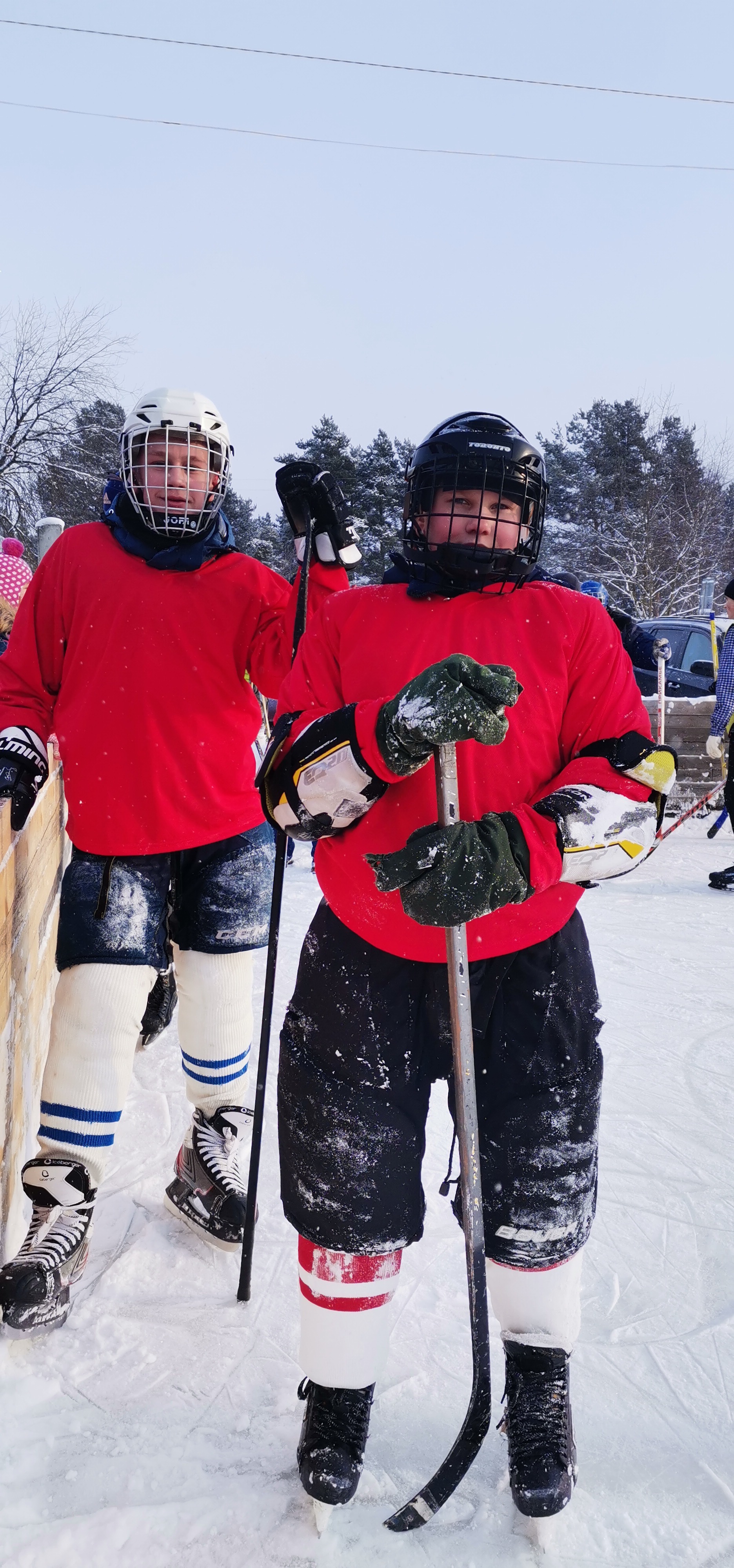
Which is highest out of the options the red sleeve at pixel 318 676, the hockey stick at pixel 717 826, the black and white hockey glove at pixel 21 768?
the red sleeve at pixel 318 676

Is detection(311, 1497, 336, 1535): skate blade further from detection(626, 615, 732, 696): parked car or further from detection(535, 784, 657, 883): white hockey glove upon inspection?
detection(626, 615, 732, 696): parked car

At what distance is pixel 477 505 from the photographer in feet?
5.55

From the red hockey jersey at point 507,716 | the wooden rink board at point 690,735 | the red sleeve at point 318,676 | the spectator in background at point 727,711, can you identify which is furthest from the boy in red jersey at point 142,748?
the wooden rink board at point 690,735

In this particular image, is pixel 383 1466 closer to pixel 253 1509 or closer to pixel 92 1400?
pixel 253 1509

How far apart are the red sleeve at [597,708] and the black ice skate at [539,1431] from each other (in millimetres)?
994

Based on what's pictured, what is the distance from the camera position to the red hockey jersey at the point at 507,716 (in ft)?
5.40

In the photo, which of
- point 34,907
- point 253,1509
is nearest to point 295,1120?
point 253,1509

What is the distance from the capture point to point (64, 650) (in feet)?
7.86

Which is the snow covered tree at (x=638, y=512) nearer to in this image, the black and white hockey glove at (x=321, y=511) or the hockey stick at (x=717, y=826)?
the hockey stick at (x=717, y=826)

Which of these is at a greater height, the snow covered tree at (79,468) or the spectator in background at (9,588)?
the snow covered tree at (79,468)

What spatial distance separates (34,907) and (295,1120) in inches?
62.2

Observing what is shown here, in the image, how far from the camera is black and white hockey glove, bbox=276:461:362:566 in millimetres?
2324

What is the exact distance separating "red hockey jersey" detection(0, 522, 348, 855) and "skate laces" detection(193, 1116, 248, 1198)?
0.78 meters

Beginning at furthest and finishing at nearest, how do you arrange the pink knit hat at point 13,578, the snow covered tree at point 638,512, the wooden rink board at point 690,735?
the snow covered tree at point 638,512 → the wooden rink board at point 690,735 → the pink knit hat at point 13,578
